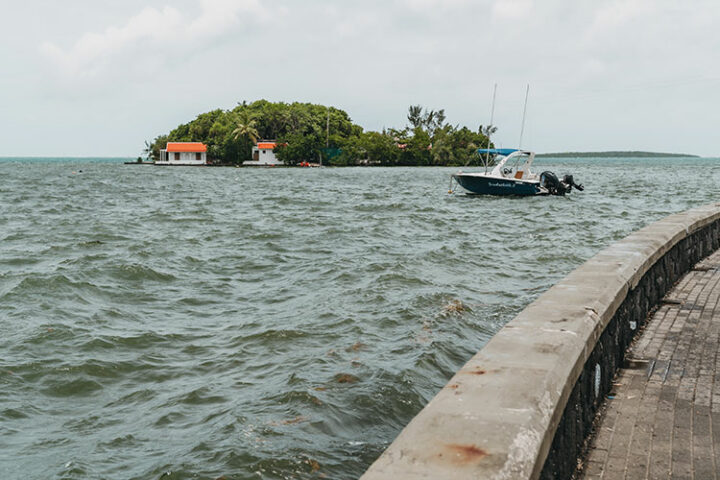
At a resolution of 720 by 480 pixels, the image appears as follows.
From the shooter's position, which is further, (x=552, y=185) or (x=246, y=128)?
(x=246, y=128)

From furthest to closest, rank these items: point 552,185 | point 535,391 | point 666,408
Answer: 1. point 552,185
2. point 666,408
3. point 535,391

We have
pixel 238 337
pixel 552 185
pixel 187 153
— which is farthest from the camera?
pixel 187 153

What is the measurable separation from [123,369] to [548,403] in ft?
18.0

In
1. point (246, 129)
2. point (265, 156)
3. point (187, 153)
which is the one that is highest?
point (246, 129)

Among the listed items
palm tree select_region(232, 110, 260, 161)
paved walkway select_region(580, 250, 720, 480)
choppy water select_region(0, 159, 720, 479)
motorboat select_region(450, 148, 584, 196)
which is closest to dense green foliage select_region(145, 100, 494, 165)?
palm tree select_region(232, 110, 260, 161)

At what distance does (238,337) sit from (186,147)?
9434cm

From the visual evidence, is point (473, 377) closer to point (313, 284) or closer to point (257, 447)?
point (257, 447)

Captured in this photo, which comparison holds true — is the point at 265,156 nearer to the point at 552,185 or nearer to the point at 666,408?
the point at 552,185

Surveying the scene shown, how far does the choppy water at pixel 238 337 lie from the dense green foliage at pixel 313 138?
80.3 m

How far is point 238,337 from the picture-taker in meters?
8.51

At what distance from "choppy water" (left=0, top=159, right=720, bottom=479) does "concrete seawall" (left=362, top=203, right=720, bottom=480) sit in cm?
178

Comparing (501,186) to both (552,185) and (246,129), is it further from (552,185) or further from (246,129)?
(246,129)

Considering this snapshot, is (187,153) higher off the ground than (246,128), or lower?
lower

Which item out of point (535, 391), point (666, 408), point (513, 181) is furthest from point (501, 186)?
point (535, 391)
